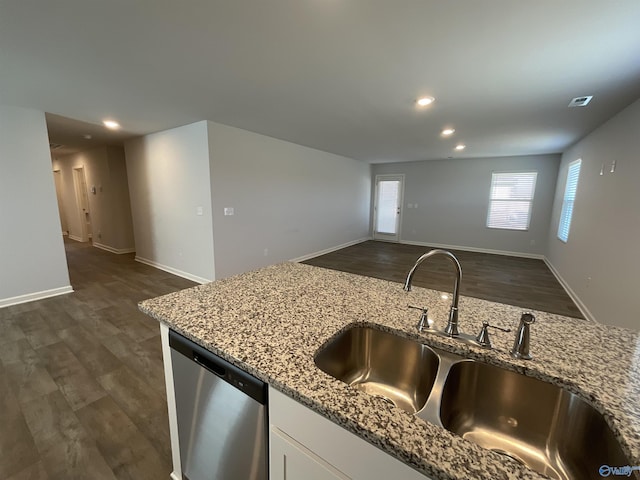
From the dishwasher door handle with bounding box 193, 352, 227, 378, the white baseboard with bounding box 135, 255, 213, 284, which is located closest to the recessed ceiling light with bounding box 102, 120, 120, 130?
the white baseboard with bounding box 135, 255, 213, 284

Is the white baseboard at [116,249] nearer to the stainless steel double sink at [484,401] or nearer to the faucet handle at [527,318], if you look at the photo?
the stainless steel double sink at [484,401]

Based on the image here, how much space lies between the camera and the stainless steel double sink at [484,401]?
2.43 feet

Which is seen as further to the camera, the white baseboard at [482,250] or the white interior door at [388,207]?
the white interior door at [388,207]

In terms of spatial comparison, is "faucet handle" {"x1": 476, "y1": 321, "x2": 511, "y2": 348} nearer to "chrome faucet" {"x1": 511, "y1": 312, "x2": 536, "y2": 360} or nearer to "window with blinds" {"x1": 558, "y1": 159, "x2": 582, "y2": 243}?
"chrome faucet" {"x1": 511, "y1": 312, "x2": 536, "y2": 360}

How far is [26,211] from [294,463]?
4384mm

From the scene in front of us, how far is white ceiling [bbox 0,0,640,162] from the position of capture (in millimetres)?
1433

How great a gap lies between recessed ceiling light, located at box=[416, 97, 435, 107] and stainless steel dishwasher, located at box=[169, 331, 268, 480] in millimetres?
2892

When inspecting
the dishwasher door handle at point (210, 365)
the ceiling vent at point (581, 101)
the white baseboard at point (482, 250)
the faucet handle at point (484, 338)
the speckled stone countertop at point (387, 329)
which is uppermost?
the ceiling vent at point (581, 101)

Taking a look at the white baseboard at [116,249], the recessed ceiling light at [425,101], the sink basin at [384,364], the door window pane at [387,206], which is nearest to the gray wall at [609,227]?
the recessed ceiling light at [425,101]

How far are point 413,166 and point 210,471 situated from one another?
298 inches

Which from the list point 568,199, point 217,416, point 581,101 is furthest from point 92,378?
point 568,199

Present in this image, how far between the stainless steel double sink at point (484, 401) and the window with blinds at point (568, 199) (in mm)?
4864

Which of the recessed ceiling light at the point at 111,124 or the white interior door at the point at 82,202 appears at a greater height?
the recessed ceiling light at the point at 111,124

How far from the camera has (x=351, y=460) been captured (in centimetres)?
67
